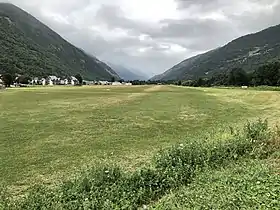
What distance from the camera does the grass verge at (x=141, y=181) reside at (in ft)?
26.8

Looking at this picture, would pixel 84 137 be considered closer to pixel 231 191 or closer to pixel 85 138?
pixel 85 138

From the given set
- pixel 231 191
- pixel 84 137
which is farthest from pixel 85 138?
pixel 231 191

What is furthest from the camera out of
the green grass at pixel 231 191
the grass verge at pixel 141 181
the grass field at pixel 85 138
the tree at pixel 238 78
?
the tree at pixel 238 78

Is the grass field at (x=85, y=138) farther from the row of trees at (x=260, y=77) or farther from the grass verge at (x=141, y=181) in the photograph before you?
the row of trees at (x=260, y=77)

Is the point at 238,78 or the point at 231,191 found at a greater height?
the point at 231,191

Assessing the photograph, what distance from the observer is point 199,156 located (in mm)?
10969

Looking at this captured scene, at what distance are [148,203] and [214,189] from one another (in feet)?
4.75

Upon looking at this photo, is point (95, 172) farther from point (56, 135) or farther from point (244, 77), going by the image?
point (244, 77)

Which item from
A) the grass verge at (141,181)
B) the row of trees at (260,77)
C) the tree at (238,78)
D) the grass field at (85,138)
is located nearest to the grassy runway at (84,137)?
the grass field at (85,138)

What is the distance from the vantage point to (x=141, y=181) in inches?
364

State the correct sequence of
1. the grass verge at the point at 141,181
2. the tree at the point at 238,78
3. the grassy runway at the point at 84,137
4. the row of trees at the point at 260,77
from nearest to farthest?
the grass verge at the point at 141,181
the grassy runway at the point at 84,137
the row of trees at the point at 260,77
the tree at the point at 238,78

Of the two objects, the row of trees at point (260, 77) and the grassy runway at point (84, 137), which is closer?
the grassy runway at point (84, 137)

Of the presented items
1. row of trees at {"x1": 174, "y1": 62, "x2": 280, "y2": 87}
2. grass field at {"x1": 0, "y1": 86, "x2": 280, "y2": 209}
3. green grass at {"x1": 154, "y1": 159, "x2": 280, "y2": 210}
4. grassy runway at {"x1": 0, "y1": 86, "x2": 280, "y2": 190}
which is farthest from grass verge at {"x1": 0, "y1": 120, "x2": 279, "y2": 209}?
row of trees at {"x1": 174, "y1": 62, "x2": 280, "y2": 87}

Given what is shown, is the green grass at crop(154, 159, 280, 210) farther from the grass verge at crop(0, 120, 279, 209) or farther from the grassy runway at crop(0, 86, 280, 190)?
the grassy runway at crop(0, 86, 280, 190)
